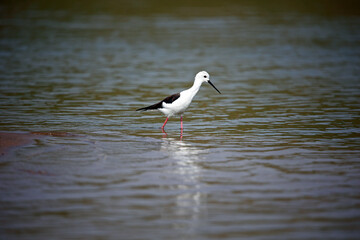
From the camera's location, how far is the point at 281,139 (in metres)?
12.1

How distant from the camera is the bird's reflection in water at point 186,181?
7441mm

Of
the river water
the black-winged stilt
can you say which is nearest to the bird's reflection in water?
the river water

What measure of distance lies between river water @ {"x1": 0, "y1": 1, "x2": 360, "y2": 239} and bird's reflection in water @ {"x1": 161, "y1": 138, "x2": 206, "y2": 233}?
31mm

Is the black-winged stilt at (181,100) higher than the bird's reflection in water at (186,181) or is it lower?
higher

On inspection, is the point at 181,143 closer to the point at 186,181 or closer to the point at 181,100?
the point at 181,100

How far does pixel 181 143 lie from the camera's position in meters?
11.9

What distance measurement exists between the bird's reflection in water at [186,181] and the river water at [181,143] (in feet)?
0.10

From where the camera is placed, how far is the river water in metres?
7.27

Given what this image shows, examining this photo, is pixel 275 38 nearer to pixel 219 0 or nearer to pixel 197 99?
pixel 197 99

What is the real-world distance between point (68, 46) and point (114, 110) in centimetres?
1594

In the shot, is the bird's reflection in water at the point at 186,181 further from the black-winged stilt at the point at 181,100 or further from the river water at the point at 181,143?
the black-winged stilt at the point at 181,100

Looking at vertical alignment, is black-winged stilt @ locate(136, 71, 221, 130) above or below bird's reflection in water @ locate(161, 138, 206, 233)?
above

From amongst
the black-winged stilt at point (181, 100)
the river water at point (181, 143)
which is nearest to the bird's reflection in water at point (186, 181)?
the river water at point (181, 143)

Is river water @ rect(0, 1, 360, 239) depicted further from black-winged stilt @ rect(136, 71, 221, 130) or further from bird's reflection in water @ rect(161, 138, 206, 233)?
black-winged stilt @ rect(136, 71, 221, 130)
